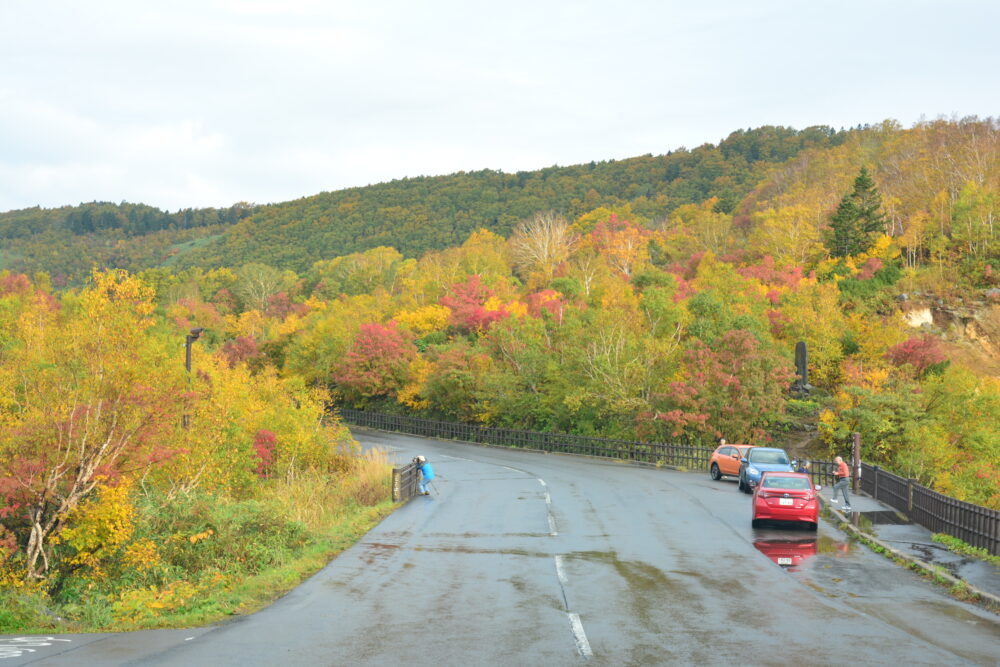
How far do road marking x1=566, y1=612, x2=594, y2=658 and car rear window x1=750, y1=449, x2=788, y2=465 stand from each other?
20965 millimetres

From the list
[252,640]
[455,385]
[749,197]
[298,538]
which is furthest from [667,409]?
[749,197]

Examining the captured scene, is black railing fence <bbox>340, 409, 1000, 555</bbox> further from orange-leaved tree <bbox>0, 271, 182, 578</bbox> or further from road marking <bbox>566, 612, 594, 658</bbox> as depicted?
orange-leaved tree <bbox>0, 271, 182, 578</bbox>

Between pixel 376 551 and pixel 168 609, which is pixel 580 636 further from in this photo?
pixel 376 551

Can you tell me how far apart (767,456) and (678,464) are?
12108mm

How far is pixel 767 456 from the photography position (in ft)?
101

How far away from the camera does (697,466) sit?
42375 mm

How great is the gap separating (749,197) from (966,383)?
3192 inches

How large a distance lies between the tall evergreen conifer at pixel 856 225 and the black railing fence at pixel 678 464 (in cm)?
3948

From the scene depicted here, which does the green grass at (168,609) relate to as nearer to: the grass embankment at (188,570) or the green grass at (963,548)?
the grass embankment at (188,570)

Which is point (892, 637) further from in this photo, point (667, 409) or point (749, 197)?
point (749, 197)

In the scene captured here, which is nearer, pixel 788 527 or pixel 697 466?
pixel 788 527

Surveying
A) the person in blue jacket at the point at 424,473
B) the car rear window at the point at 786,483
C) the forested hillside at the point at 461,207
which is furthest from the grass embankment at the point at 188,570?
the forested hillside at the point at 461,207

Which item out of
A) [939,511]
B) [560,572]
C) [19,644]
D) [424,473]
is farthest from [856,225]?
[19,644]

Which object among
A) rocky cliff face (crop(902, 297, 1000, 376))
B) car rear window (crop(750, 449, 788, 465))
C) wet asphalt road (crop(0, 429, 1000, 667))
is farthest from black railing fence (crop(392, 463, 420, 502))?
rocky cliff face (crop(902, 297, 1000, 376))
